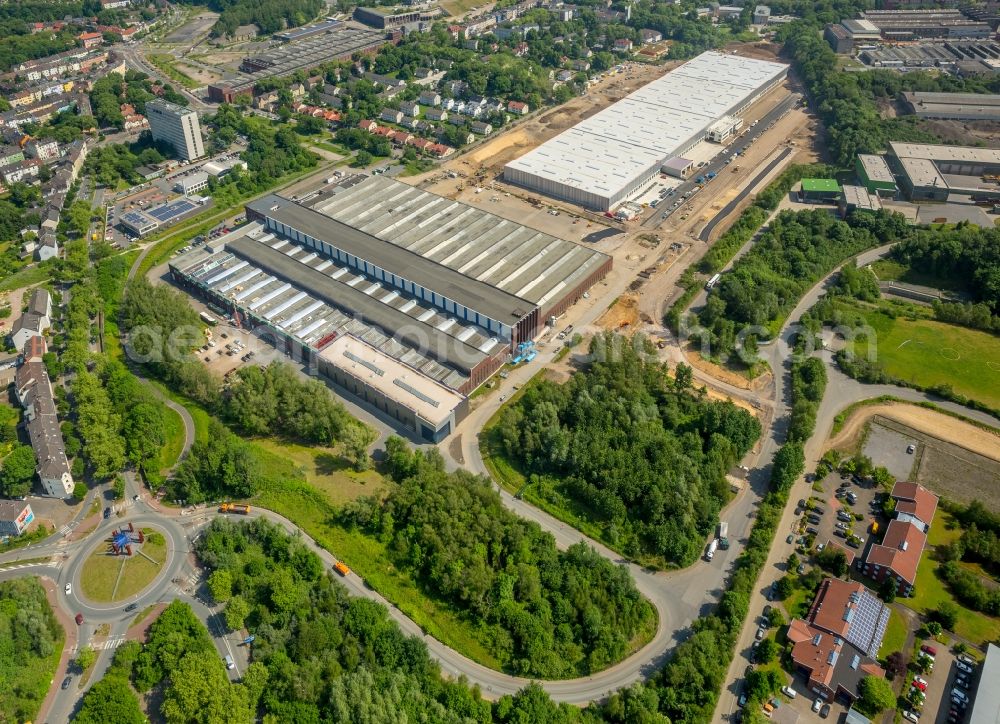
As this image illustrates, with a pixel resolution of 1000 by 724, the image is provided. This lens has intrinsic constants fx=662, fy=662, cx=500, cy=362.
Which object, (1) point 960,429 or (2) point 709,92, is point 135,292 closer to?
(1) point 960,429

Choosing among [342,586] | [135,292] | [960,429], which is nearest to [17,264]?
[135,292]

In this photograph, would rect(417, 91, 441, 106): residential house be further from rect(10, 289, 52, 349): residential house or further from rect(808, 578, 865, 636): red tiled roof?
rect(808, 578, 865, 636): red tiled roof

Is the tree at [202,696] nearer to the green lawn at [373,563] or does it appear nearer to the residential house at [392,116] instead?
the green lawn at [373,563]

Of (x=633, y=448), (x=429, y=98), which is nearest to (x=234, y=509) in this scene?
(x=633, y=448)

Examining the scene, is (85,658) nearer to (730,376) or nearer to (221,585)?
(221,585)

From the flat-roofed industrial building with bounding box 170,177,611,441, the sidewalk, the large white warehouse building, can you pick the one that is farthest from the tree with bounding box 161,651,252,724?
the large white warehouse building

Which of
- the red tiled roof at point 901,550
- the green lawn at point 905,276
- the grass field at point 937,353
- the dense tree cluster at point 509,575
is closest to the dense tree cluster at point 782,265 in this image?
the green lawn at point 905,276
